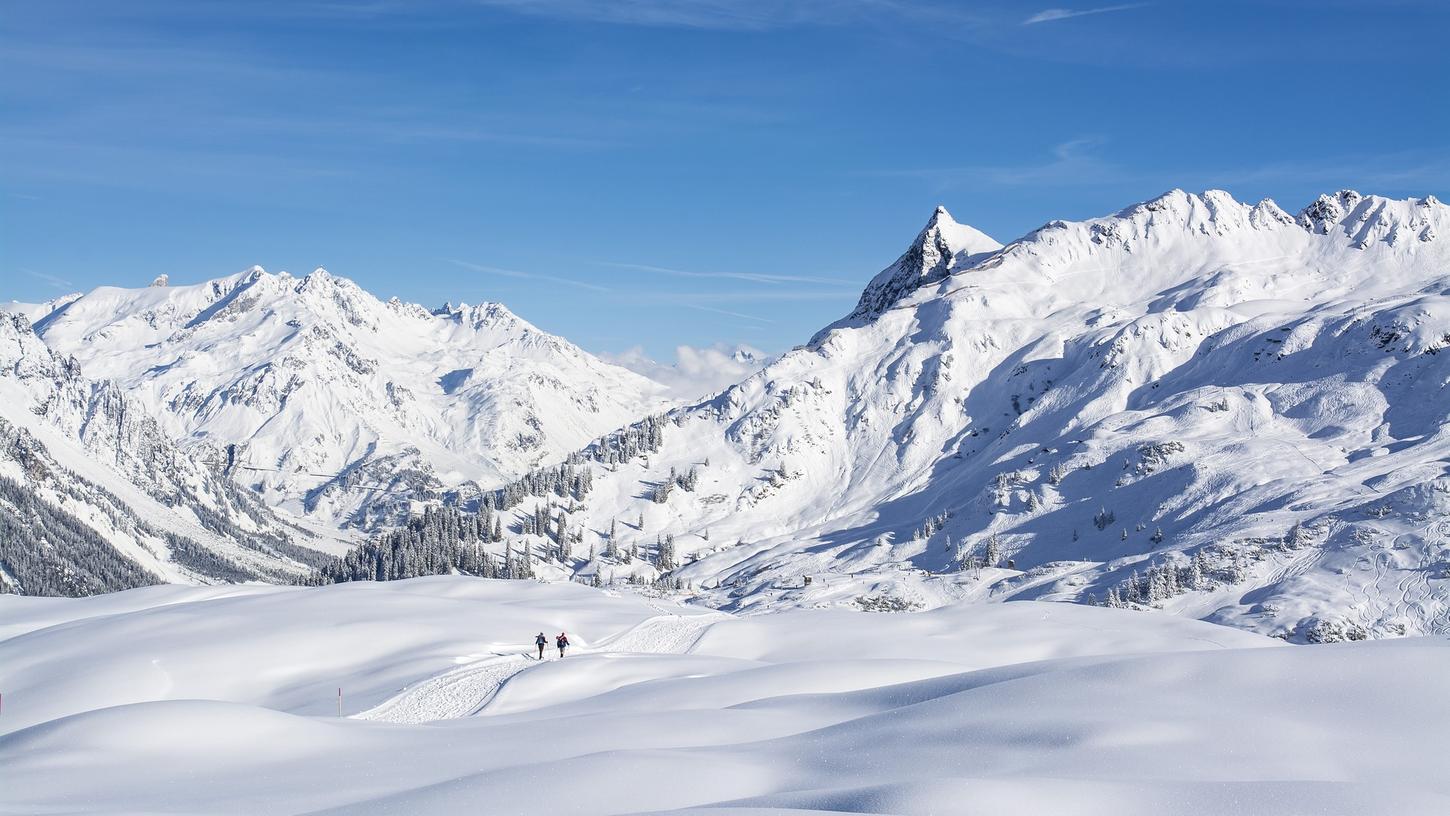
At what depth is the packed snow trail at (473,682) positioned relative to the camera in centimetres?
4500

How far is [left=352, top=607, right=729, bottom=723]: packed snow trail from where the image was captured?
45.0 m

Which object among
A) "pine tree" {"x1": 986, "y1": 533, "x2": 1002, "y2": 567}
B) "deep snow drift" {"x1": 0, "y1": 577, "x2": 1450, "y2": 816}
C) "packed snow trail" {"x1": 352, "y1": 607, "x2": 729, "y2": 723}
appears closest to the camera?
"deep snow drift" {"x1": 0, "y1": 577, "x2": 1450, "y2": 816}

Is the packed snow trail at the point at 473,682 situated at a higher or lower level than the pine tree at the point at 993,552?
higher

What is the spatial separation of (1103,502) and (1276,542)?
1875 inches

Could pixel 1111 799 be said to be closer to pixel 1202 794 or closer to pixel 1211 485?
pixel 1202 794

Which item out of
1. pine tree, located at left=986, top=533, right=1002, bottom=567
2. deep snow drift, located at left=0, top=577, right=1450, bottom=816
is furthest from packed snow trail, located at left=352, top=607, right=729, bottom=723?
pine tree, located at left=986, top=533, right=1002, bottom=567

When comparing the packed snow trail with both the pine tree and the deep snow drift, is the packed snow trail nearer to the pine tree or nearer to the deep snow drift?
the deep snow drift

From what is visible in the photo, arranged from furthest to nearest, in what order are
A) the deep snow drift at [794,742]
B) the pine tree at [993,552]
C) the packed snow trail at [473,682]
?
the pine tree at [993,552], the packed snow trail at [473,682], the deep snow drift at [794,742]

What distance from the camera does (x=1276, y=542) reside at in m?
131

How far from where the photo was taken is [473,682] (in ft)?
162

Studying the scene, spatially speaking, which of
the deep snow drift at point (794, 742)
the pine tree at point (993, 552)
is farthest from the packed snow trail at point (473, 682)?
the pine tree at point (993, 552)

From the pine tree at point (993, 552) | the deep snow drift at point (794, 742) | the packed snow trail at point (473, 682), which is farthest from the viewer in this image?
the pine tree at point (993, 552)

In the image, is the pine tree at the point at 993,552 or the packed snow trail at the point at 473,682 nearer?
the packed snow trail at the point at 473,682

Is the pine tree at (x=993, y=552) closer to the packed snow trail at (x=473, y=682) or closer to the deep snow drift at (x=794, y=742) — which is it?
the packed snow trail at (x=473, y=682)
